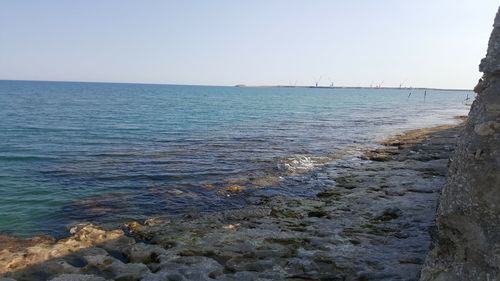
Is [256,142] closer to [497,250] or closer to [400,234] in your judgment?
[400,234]

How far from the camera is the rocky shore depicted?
969 cm

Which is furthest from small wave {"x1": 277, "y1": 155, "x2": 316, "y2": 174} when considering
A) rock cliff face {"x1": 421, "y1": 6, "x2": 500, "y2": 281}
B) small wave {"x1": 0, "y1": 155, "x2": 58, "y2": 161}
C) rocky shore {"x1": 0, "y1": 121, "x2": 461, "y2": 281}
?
rock cliff face {"x1": 421, "y1": 6, "x2": 500, "y2": 281}

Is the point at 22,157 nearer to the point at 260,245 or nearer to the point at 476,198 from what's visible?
the point at 260,245

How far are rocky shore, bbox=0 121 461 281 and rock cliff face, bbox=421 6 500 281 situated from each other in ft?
10.0

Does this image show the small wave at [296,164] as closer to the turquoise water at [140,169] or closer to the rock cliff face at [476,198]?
the turquoise water at [140,169]

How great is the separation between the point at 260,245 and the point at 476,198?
6.15 metres

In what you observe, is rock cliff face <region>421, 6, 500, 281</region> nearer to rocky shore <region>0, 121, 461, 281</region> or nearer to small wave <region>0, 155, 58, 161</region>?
rocky shore <region>0, 121, 461, 281</region>

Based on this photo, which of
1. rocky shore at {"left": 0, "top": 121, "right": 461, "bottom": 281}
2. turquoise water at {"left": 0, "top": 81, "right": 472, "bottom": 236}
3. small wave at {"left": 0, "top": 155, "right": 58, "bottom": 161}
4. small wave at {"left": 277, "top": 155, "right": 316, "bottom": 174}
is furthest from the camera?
small wave at {"left": 0, "top": 155, "right": 58, "bottom": 161}

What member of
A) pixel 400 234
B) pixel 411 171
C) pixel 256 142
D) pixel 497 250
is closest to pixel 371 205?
pixel 400 234

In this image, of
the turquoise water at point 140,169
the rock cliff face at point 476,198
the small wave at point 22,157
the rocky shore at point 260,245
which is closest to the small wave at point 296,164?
the turquoise water at point 140,169

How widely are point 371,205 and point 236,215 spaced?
4.73m

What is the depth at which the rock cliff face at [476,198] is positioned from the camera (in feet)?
19.5

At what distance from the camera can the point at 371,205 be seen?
14.9 m

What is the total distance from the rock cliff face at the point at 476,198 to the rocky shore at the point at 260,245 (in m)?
3.05
